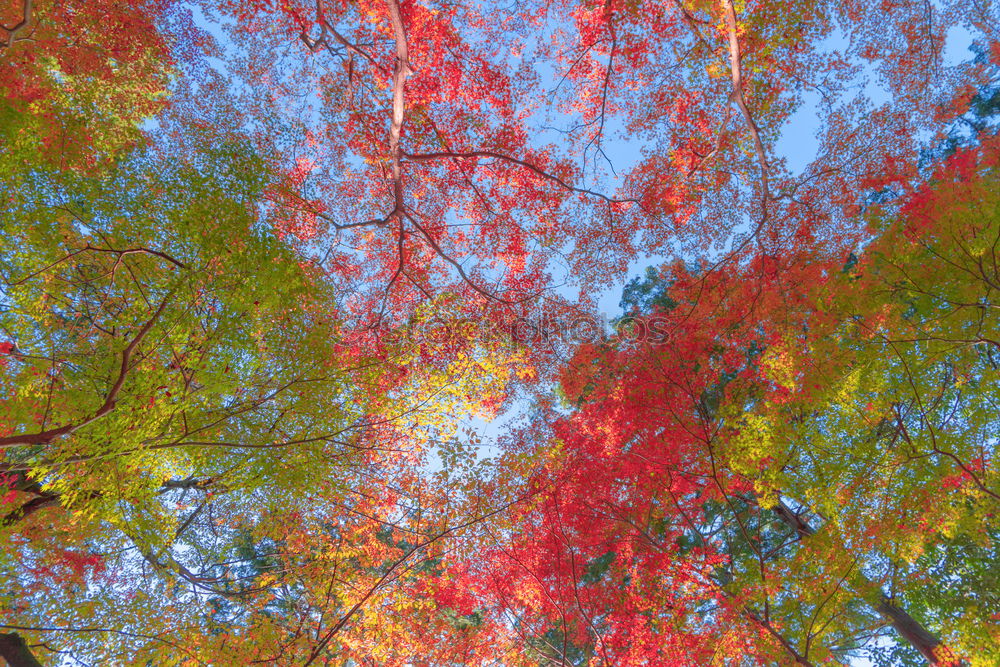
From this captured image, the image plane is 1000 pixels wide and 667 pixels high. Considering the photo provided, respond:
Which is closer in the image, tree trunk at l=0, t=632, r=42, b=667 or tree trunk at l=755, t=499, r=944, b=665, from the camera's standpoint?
tree trunk at l=0, t=632, r=42, b=667

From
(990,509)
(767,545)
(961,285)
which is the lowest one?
(990,509)

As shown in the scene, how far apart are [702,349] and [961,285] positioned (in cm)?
480

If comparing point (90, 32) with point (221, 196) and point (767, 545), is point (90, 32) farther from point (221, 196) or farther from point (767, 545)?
point (767, 545)

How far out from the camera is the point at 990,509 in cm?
668

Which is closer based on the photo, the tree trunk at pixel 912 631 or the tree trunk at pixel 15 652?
the tree trunk at pixel 15 652

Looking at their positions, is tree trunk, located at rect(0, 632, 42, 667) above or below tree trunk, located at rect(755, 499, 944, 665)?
below

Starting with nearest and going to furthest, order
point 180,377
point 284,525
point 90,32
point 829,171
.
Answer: point 180,377 < point 284,525 < point 90,32 < point 829,171

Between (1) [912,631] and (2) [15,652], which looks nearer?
(2) [15,652]

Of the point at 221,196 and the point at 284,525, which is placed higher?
the point at 221,196

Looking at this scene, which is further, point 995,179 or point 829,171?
point 829,171

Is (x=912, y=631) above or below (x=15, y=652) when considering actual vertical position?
above

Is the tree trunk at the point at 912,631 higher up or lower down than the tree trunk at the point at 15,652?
higher up

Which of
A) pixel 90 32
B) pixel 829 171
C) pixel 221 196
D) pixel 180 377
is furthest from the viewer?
pixel 829 171

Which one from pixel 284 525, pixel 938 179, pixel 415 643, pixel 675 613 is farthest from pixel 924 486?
pixel 284 525
